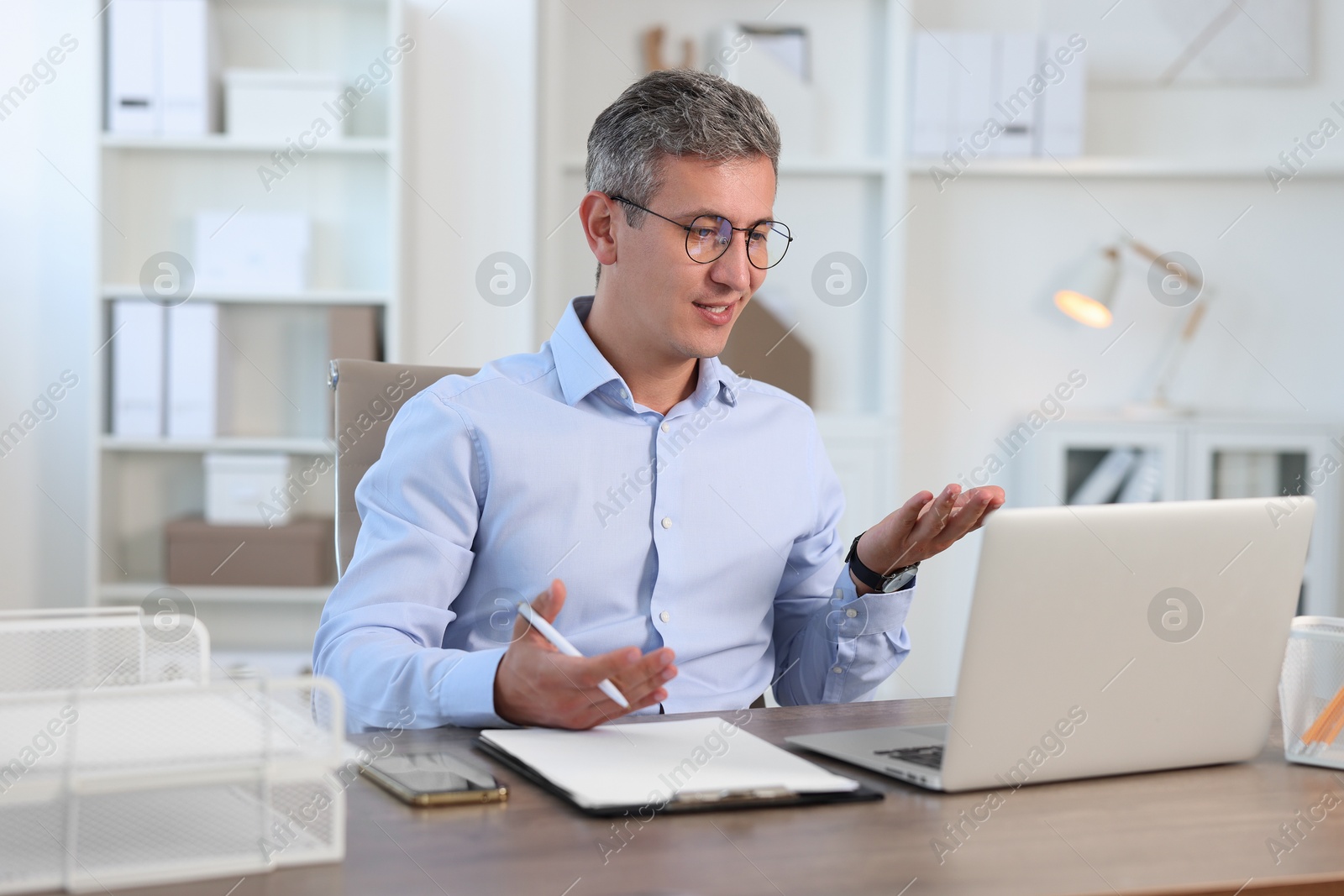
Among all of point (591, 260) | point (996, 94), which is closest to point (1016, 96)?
point (996, 94)

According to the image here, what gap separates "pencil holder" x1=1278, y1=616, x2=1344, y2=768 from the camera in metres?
1.07

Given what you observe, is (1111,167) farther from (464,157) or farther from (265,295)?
(265,295)

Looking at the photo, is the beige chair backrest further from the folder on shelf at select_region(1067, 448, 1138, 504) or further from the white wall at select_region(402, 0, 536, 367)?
the folder on shelf at select_region(1067, 448, 1138, 504)

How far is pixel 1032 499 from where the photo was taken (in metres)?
3.40

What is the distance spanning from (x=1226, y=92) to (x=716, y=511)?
2725mm

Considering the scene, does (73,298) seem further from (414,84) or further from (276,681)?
(276,681)

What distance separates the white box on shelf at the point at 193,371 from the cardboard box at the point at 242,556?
25cm

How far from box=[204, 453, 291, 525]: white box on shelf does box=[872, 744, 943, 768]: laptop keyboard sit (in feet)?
7.97

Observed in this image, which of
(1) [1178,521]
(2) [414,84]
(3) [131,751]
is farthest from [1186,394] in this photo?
(3) [131,751]

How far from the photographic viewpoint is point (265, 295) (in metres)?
3.11

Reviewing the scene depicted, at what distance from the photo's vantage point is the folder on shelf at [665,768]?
89 cm

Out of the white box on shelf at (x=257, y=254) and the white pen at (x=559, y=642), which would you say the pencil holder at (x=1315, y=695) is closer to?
the white pen at (x=559, y=642)

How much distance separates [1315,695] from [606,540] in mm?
754

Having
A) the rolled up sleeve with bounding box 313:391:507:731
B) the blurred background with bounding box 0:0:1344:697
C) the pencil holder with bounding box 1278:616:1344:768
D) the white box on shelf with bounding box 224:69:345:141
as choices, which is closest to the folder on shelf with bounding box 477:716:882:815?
the rolled up sleeve with bounding box 313:391:507:731
